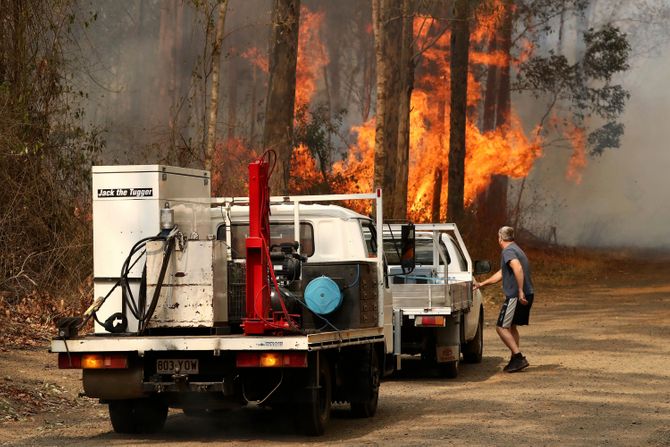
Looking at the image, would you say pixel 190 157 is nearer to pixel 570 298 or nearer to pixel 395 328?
pixel 570 298

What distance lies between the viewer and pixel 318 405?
11.6 m

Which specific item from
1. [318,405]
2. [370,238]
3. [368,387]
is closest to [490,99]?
[370,238]

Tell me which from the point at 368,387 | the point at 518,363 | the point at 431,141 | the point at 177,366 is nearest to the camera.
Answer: the point at 177,366

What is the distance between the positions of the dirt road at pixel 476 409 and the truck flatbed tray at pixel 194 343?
79 cm

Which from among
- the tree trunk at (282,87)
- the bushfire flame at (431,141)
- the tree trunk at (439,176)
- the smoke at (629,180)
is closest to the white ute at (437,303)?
the tree trunk at (282,87)

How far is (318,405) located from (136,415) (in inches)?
62.5

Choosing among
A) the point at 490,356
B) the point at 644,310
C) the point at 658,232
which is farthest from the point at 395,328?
the point at 658,232

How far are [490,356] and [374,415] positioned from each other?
6.85 metres

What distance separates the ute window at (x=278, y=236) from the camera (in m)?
13.3

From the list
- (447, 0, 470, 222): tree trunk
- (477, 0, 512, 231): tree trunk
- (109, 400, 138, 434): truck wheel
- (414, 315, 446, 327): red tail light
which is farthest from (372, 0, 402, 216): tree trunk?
(477, 0, 512, 231): tree trunk

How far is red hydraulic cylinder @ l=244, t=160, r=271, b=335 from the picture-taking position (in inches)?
444

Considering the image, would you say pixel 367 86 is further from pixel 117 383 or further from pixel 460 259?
pixel 117 383

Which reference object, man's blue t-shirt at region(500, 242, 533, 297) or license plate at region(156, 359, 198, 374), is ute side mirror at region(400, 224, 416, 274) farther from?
man's blue t-shirt at region(500, 242, 533, 297)

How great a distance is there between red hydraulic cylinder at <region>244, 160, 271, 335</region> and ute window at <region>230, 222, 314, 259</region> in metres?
1.43
